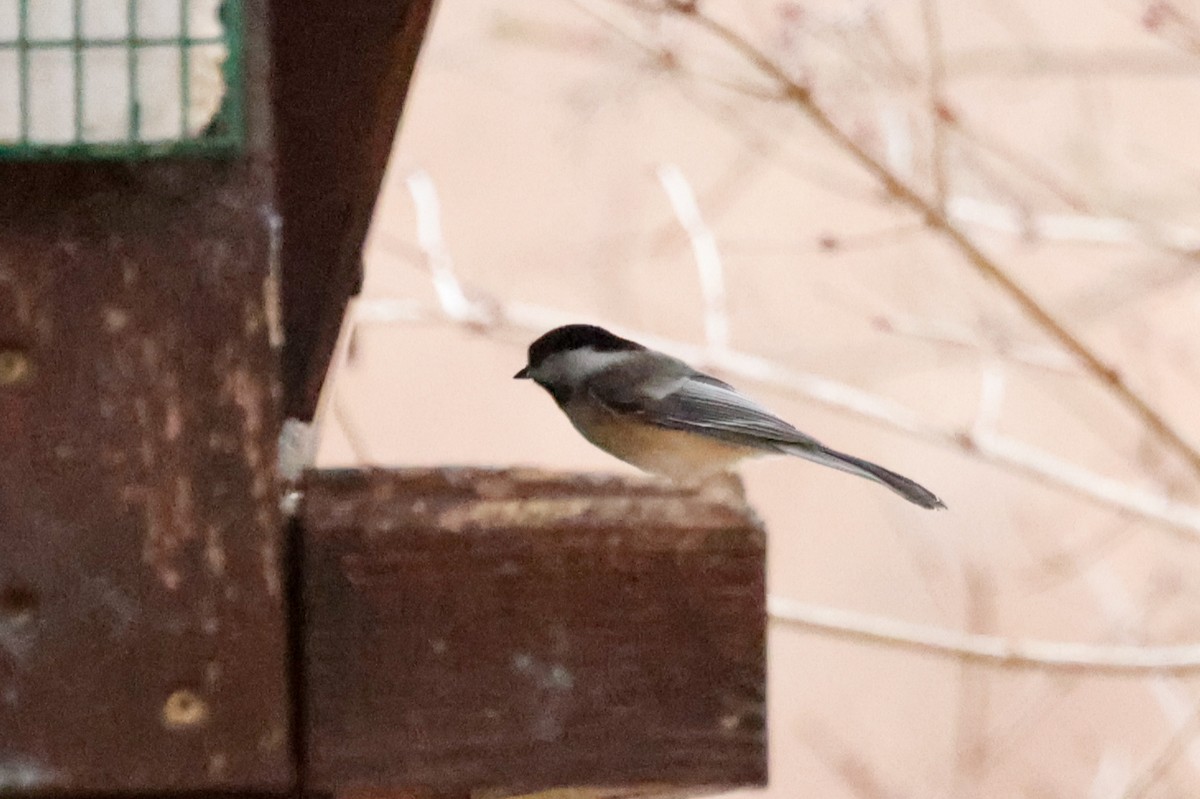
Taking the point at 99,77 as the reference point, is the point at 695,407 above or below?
below

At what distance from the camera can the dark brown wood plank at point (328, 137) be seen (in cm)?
77

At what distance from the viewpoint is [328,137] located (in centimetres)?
91

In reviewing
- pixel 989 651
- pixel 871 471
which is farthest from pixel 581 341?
pixel 989 651

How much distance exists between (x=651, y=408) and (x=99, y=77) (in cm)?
101

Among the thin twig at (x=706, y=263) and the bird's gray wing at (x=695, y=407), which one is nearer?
the bird's gray wing at (x=695, y=407)

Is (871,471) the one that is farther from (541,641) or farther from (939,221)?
(541,641)

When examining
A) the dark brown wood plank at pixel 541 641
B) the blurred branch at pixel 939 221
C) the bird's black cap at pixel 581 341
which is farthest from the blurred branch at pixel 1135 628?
the dark brown wood plank at pixel 541 641

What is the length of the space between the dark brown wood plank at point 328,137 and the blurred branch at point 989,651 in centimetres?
79

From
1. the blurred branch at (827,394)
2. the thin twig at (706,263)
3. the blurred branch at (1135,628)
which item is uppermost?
the thin twig at (706,263)

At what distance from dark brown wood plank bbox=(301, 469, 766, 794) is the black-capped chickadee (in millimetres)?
835

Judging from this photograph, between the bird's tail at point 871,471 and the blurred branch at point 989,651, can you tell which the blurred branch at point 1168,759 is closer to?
the blurred branch at point 989,651

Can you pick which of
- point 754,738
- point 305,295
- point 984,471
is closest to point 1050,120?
point 984,471

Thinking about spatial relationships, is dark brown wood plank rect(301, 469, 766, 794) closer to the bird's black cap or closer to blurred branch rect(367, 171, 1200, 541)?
the bird's black cap

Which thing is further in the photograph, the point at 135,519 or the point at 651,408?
the point at 651,408
